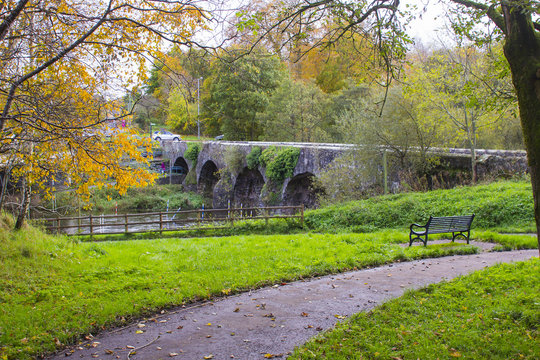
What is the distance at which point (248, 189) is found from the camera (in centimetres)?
3409

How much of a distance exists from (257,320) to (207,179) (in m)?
38.4

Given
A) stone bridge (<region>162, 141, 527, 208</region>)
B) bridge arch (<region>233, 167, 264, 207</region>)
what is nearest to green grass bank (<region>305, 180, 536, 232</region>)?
stone bridge (<region>162, 141, 527, 208</region>)

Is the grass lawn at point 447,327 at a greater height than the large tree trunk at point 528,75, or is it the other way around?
the large tree trunk at point 528,75

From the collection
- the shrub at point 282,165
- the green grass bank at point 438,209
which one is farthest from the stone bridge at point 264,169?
the green grass bank at point 438,209

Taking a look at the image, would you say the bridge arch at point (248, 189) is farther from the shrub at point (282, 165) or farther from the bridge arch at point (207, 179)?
the bridge arch at point (207, 179)

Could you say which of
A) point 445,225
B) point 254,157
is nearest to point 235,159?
point 254,157

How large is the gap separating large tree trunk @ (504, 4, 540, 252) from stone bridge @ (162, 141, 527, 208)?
1171 centimetres

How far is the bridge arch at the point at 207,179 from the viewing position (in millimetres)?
41562

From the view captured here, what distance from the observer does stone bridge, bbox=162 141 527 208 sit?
50.3ft

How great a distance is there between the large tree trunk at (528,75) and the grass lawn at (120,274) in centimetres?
424

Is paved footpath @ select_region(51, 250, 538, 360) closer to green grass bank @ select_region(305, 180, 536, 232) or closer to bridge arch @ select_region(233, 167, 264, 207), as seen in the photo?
green grass bank @ select_region(305, 180, 536, 232)

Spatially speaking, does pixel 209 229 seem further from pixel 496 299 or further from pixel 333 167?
pixel 496 299

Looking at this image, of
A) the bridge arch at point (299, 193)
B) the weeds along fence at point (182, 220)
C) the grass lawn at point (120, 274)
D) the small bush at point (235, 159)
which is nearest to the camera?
the grass lawn at point (120, 274)

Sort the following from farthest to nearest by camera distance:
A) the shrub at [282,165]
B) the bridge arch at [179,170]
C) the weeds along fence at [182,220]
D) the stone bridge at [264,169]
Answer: the bridge arch at [179,170] < the shrub at [282,165] < the weeds along fence at [182,220] < the stone bridge at [264,169]
